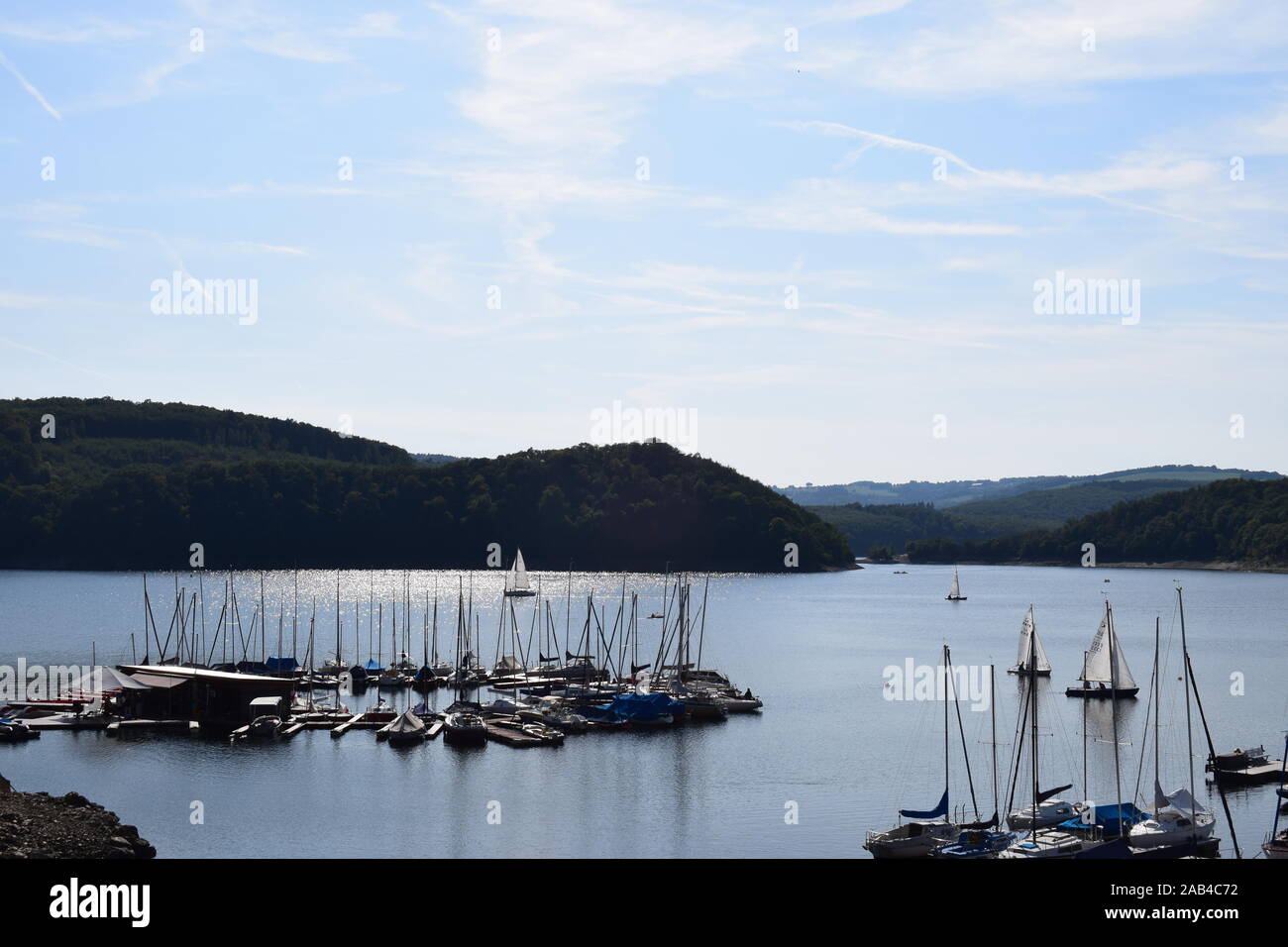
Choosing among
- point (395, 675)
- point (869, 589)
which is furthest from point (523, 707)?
point (869, 589)

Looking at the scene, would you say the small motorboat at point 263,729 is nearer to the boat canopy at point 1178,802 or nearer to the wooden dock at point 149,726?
the wooden dock at point 149,726

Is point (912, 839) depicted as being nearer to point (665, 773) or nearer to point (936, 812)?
point (936, 812)

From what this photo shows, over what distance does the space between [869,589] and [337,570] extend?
270 feet

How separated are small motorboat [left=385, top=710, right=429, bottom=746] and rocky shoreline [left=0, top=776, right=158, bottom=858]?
62.6 feet

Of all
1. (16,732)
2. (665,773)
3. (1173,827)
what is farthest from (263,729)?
(1173,827)

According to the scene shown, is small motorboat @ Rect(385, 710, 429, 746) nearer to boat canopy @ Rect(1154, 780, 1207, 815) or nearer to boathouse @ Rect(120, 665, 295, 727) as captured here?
boathouse @ Rect(120, 665, 295, 727)

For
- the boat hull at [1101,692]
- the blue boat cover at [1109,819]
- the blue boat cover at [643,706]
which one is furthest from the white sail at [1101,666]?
the blue boat cover at [1109,819]
